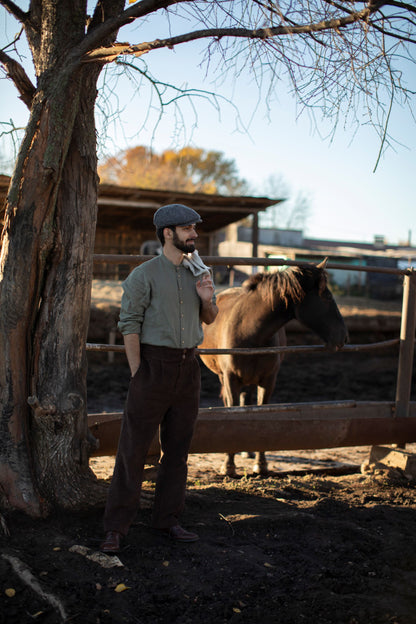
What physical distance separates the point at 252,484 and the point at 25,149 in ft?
9.42

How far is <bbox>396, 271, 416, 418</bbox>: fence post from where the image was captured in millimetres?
4852

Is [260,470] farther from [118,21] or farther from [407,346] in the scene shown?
[118,21]

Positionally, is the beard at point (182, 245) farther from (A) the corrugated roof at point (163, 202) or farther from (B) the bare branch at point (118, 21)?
(A) the corrugated roof at point (163, 202)

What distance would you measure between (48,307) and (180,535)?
148 cm

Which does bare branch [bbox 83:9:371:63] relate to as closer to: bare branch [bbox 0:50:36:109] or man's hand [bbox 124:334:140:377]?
bare branch [bbox 0:50:36:109]

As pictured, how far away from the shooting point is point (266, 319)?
5.23m

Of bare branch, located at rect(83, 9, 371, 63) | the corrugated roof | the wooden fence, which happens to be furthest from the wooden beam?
the corrugated roof

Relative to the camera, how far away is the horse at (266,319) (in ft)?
15.7

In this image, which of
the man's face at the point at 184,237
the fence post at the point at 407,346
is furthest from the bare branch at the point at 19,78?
the fence post at the point at 407,346

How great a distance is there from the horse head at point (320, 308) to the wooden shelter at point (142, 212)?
20.5 feet

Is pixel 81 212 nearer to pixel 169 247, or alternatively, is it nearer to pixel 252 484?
pixel 169 247

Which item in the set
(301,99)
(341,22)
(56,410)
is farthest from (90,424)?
(341,22)

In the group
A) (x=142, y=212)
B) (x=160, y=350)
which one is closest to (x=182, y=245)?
(x=160, y=350)

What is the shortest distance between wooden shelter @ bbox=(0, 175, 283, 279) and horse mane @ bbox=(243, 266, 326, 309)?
5767 millimetres
